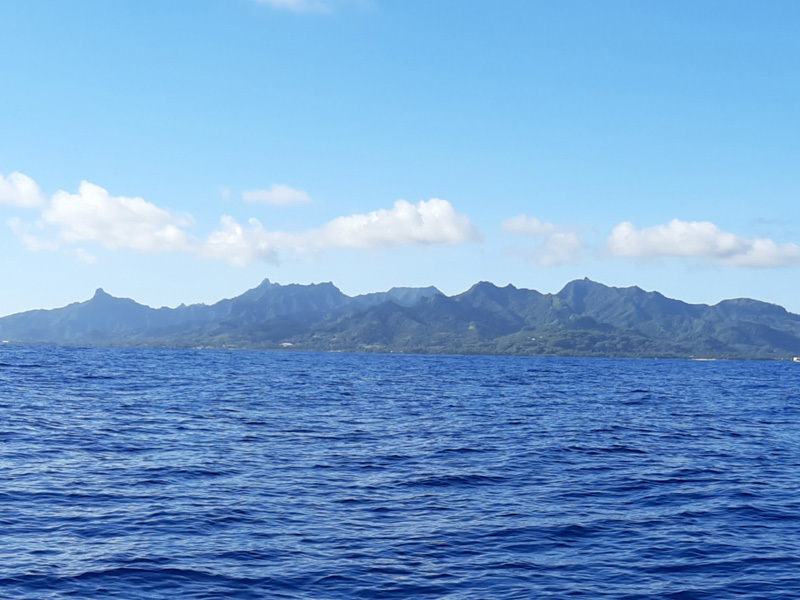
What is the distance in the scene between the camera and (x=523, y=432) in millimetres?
54812

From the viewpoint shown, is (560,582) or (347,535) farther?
(347,535)

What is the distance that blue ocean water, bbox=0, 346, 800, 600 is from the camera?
830 inches

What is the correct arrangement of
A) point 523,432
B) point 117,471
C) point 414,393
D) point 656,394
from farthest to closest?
point 656,394 → point 414,393 → point 523,432 → point 117,471

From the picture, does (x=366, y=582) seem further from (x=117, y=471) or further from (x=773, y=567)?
(x=117, y=471)

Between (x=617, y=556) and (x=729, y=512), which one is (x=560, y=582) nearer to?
(x=617, y=556)

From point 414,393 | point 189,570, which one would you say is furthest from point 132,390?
point 189,570

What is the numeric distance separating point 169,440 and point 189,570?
989 inches

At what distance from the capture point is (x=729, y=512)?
101ft

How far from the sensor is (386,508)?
2958 cm

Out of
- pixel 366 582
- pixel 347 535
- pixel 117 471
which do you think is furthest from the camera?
pixel 117 471

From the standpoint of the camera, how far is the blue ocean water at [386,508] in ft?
69.2

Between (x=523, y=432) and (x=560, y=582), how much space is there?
3385 centimetres

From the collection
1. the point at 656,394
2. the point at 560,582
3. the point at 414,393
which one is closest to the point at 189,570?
the point at 560,582

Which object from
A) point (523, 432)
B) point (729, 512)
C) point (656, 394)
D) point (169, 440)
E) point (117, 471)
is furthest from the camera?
point (656, 394)
